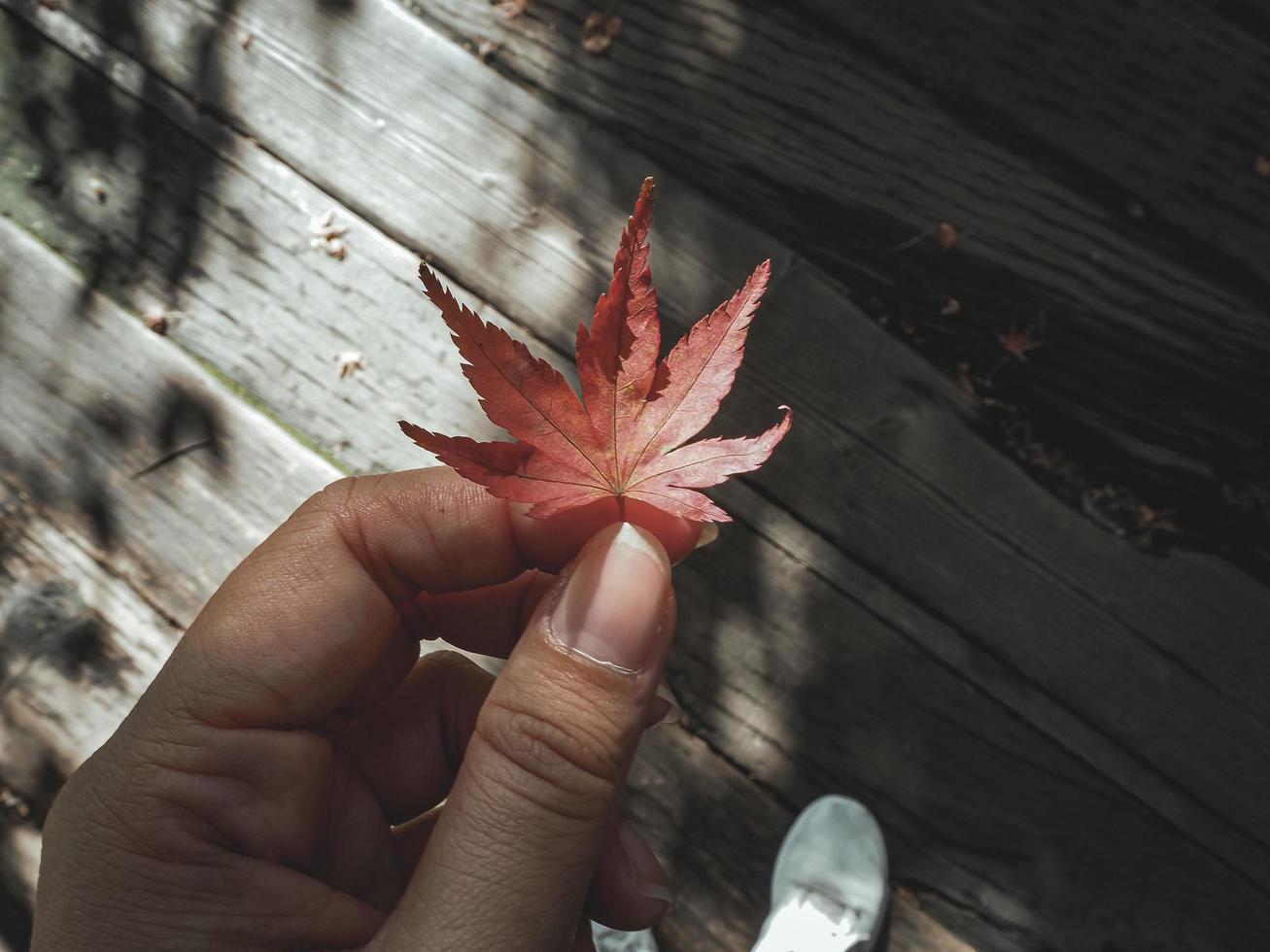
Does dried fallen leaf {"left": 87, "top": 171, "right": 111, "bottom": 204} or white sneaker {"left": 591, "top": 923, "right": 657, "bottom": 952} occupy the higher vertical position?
dried fallen leaf {"left": 87, "top": 171, "right": 111, "bottom": 204}

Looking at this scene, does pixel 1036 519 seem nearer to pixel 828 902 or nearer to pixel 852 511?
pixel 852 511

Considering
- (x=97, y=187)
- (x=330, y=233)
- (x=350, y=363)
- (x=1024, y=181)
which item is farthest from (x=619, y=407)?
(x=97, y=187)

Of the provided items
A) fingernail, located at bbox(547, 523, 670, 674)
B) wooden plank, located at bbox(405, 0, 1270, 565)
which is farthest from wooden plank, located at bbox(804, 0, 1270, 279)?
fingernail, located at bbox(547, 523, 670, 674)

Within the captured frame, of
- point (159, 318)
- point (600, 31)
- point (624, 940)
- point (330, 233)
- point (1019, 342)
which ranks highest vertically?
point (600, 31)

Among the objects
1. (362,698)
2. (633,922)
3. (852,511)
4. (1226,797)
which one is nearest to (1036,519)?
(852,511)

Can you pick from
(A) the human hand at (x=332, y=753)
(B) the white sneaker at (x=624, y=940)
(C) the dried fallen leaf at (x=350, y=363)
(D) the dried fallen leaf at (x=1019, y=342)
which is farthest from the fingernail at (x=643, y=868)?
(D) the dried fallen leaf at (x=1019, y=342)

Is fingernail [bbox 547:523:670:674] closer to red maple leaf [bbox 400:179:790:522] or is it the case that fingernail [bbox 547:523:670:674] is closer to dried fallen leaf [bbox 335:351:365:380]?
red maple leaf [bbox 400:179:790:522]

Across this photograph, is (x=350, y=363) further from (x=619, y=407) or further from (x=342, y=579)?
(x=619, y=407)
